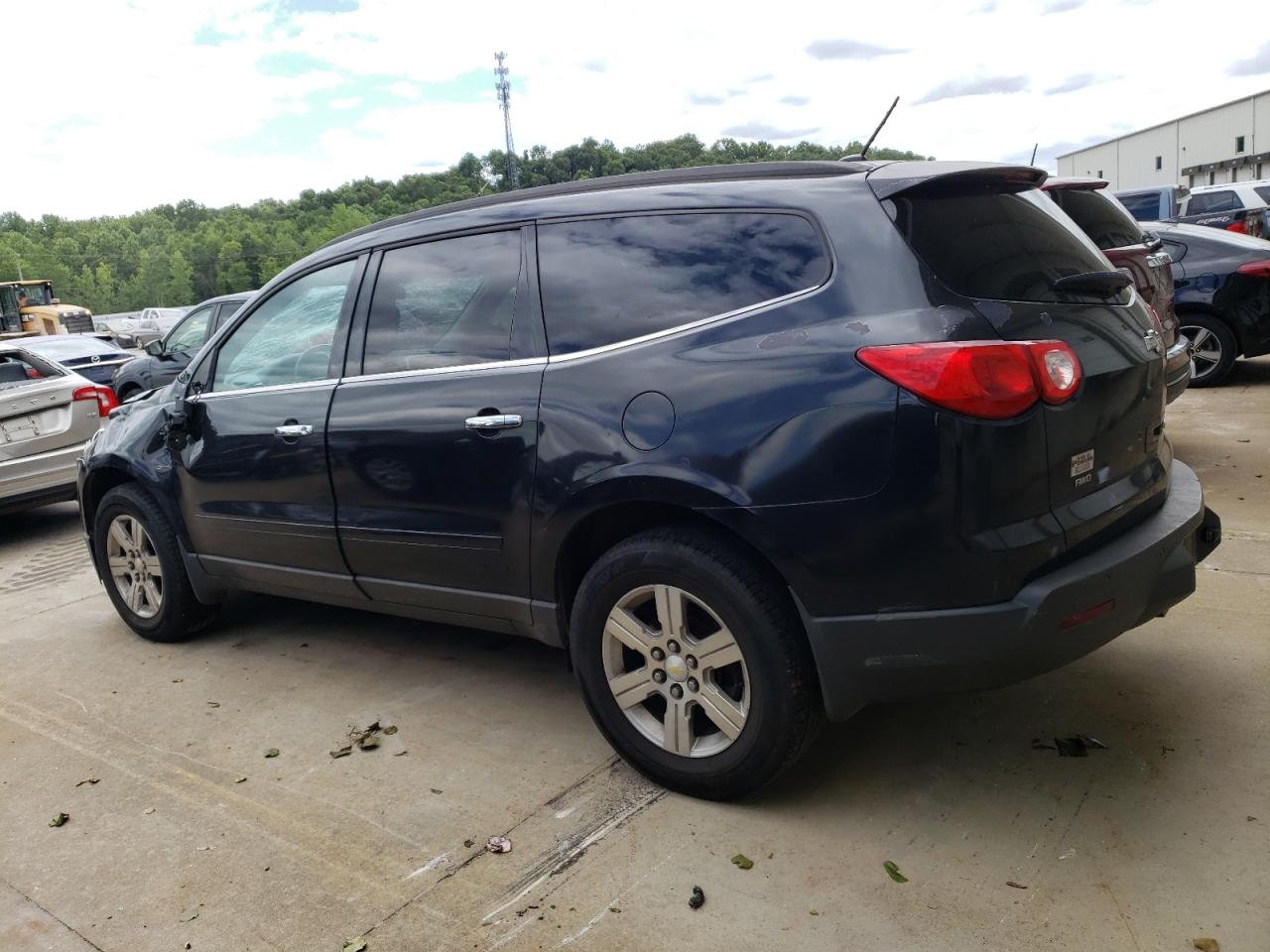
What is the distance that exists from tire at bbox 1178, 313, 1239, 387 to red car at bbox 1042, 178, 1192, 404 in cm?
258

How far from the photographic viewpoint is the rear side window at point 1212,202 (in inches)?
843

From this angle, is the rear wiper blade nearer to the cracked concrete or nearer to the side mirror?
the cracked concrete

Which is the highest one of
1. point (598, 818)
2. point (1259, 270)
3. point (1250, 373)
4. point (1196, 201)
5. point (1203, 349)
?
point (1196, 201)

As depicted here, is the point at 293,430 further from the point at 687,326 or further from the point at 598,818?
the point at 598,818

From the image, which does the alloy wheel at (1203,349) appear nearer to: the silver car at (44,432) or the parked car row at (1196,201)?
the silver car at (44,432)

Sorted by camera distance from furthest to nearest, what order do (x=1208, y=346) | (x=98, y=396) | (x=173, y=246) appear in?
(x=173, y=246)
(x=1208, y=346)
(x=98, y=396)

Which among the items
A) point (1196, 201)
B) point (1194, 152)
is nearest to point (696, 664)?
point (1196, 201)

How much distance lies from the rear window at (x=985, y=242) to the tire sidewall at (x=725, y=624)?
106 cm

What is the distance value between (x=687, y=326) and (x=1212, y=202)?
2277 cm

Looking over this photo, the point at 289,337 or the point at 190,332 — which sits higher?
the point at 289,337

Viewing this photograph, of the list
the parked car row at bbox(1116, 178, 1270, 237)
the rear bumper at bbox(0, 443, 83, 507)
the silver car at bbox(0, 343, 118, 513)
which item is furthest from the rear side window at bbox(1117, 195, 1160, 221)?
the rear bumper at bbox(0, 443, 83, 507)

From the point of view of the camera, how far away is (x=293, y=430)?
4.30 meters

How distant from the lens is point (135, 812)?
359cm

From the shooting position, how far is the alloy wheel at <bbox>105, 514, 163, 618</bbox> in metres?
5.25
